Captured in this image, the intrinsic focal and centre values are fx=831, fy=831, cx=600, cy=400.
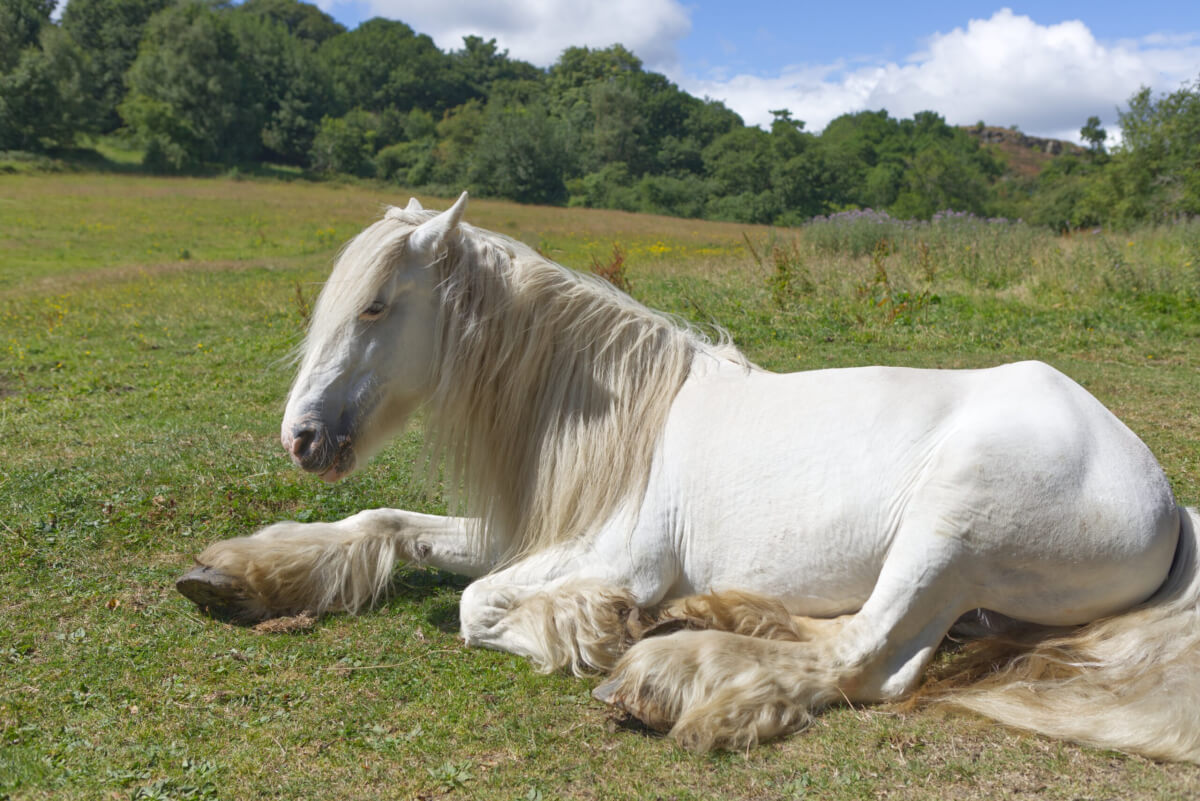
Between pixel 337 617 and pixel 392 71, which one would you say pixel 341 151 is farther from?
pixel 337 617

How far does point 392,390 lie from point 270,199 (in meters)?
42.8

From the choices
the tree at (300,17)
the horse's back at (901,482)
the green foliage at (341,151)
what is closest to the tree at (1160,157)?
the horse's back at (901,482)

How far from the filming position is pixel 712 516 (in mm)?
3252

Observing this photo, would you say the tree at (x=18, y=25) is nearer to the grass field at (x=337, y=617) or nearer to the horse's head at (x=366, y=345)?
the grass field at (x=337, y=617)

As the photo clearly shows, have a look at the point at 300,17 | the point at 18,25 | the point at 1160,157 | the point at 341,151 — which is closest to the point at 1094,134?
the point at 1160,157

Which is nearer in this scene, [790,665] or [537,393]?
[790,665]

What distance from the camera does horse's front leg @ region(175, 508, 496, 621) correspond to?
3600 millimetres

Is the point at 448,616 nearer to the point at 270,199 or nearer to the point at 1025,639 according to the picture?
the point at 1025,639

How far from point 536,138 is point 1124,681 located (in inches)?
2451

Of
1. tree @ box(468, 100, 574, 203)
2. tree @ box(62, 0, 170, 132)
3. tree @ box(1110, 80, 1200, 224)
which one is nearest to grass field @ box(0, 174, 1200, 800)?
tree @ box(1110, 80, 1200, 224)

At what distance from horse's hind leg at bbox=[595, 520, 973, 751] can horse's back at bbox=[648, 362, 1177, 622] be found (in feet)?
0.54

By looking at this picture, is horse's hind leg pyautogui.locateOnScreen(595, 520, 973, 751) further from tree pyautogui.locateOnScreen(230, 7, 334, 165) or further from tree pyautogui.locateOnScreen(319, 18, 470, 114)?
tree pyautogui.locateOnScreen(319, 18, 470, 114)

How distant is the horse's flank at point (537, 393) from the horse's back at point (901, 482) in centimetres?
20

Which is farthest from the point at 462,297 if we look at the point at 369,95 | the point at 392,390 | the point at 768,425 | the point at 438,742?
the point at 369,95
